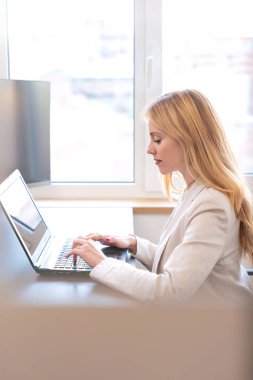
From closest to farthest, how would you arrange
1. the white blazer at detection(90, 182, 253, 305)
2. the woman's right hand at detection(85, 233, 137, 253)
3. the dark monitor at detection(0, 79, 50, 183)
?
the white blazer at detection(90, 182, 253, 305) → the woman's right hand at detection(85, 233, 137, 253) → the dark monitor at detection(0, 79, 50, 183)

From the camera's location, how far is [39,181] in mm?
1690

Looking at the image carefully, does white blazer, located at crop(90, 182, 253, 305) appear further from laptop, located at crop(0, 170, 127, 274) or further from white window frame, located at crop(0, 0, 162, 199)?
white window frame, located at crop(0, 0, 162, 199)

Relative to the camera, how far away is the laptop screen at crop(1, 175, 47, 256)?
865 mm

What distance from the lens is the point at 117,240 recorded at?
1.17m

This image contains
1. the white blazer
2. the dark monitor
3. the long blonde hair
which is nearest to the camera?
the white blazer

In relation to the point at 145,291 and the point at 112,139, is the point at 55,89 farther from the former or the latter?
the point at 145,291

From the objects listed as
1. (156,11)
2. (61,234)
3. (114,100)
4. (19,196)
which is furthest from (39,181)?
(156,11)

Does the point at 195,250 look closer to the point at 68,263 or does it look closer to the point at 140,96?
the point at 68,263

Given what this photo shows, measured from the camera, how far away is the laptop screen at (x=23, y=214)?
2.84 ft

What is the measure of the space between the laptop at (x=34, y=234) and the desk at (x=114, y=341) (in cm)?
42

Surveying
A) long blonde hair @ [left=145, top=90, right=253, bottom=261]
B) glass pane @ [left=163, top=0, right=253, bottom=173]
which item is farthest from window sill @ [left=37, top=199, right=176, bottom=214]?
long blonde hair @ [left=145, top=90, right=253, bottom=261]

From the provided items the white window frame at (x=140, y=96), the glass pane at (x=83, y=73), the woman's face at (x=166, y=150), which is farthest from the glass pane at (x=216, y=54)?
the woman's face at (x=166, y=150)

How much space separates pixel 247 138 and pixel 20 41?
94cm

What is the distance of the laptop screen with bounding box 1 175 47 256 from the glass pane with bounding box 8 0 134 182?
35.5 inches
